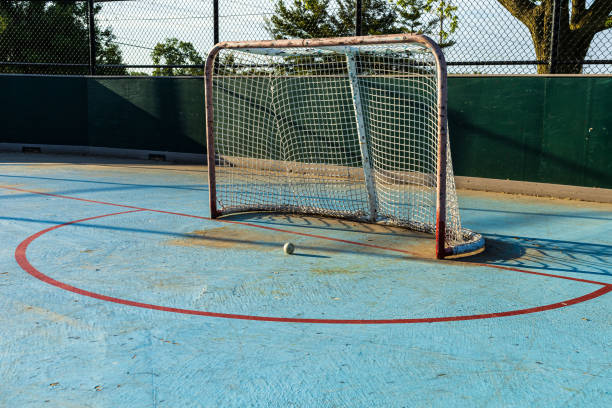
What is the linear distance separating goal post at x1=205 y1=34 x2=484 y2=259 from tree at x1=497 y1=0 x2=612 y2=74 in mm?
1749

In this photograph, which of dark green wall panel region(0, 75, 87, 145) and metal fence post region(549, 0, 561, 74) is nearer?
metal fence post region(549, 0, 561, 74)

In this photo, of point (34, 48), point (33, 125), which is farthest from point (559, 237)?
point (34, 48)

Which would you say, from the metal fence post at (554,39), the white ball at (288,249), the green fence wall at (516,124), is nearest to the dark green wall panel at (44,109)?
the green fence wall at (516,124)

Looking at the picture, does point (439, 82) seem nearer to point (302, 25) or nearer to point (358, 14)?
point (358, 14)

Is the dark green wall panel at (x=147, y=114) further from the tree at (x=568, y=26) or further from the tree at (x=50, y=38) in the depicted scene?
the tree at (x=568, y=26)

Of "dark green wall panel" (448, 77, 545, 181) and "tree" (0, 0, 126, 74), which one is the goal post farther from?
"tree" (0, 0, 126, 74)

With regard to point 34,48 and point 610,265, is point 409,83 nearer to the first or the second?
point 610,265

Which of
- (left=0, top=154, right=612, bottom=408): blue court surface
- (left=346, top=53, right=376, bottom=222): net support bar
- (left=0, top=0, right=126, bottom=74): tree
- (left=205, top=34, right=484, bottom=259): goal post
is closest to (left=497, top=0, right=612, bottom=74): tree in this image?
(left=205, top=34, right=484, bottom=259): goal post

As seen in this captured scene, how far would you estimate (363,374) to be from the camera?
257 cm

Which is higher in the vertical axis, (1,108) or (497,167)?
(1,108)

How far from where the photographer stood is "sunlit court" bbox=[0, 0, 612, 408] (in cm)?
260

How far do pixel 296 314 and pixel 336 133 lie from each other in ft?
19.8

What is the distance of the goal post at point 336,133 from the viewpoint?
550 centimetres

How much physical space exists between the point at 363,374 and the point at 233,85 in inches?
317
